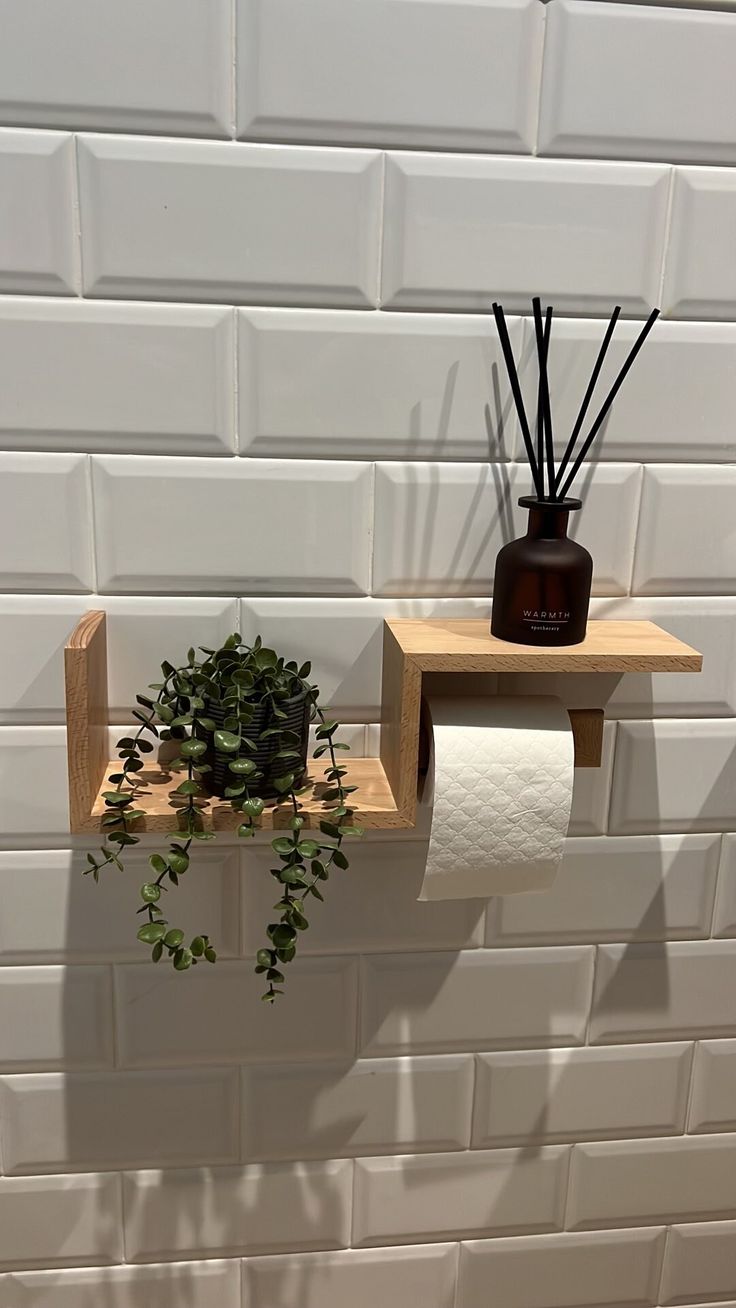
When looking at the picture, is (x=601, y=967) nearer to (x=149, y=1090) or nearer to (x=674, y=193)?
(x=149, y=1090)

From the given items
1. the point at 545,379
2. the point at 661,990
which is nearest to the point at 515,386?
the point at 545,379

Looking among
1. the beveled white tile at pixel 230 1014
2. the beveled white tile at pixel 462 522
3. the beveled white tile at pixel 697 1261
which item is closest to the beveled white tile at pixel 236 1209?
the beveled white tile at pixel 230 1014

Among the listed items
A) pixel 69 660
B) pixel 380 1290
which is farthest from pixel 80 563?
pixel 380 1290

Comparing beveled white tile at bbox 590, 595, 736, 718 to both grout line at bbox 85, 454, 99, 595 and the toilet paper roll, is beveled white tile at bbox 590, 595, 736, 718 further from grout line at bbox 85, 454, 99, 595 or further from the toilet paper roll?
grout line at bbox 85, 454, 99, 595

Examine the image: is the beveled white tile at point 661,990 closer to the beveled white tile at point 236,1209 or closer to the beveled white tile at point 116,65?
the beveled white tile at point 236,1209

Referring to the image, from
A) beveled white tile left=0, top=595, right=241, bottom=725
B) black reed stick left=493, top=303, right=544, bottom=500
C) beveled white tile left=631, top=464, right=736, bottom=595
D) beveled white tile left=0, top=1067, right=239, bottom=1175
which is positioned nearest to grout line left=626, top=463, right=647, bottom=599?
beveled white tile left=631, top=464, right=736, bottom=595

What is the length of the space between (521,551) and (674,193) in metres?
0.30

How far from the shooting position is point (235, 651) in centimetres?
79

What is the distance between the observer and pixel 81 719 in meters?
0.70

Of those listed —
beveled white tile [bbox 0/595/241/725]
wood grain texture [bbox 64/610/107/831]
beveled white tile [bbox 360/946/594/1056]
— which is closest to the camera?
wood grain texture [bbox 64/610/107/831]

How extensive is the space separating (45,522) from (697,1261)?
2.95 ft

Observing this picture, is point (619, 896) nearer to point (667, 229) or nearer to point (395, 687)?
point (395, 687)

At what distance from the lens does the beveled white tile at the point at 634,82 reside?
0.75 m

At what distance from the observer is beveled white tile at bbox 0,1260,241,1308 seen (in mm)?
915
